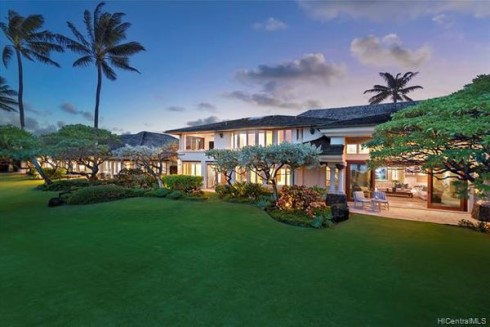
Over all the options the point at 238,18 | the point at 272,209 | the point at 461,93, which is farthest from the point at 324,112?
the point at 461,93

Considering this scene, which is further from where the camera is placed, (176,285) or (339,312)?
(176,285)

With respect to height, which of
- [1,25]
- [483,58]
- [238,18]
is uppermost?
[1,25]

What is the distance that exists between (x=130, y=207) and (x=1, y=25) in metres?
30.2

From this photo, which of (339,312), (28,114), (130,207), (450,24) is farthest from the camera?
(28,114)

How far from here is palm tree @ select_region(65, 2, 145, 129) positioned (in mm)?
26078

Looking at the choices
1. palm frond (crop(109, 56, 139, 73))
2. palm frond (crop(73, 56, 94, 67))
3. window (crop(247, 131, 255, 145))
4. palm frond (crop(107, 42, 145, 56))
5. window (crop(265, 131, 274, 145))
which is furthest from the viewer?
palm frond (crop(109, 56, 139, 73))

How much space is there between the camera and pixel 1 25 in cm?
2634

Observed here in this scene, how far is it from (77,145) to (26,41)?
20789mm

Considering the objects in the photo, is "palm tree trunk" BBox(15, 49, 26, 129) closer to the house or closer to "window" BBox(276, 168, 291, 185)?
the house

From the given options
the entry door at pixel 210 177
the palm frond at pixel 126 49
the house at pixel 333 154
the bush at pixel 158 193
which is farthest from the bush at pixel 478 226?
the palm frond at pixel 126 49

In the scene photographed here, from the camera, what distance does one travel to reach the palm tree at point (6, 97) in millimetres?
38750

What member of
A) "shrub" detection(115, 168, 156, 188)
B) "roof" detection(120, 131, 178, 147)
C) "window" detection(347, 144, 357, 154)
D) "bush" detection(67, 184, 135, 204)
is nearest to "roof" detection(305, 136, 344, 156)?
"window" detection(347, 144, 357, 154)

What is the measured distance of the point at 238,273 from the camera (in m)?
5.84

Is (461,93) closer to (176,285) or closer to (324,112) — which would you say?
(176,285)
